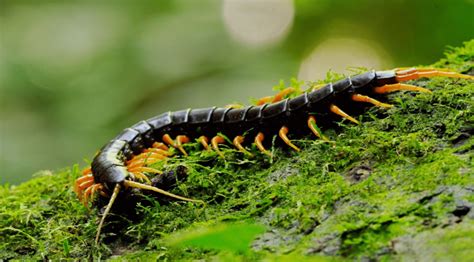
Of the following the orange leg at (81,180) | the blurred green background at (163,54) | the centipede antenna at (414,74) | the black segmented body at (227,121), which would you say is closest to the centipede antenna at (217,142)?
the black segmented body at (227,121)

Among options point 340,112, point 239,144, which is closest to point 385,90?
point 340,112

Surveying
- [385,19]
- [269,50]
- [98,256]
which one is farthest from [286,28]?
[98,256]

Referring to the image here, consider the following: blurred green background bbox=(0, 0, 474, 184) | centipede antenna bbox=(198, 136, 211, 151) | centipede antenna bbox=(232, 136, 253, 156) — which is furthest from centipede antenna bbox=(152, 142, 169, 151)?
blurred green background bbox=(0, 0, 474, 184)

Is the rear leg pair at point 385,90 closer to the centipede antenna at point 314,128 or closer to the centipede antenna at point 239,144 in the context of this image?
the centipede antenna at point 314,128

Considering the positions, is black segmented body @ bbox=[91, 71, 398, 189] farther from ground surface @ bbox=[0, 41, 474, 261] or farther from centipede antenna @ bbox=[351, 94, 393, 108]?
ground surface @ bbox=[0, 41, 474, 261]

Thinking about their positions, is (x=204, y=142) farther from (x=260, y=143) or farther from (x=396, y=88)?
(x=396, y=88)

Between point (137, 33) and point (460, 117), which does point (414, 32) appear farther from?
point (460, 117)
